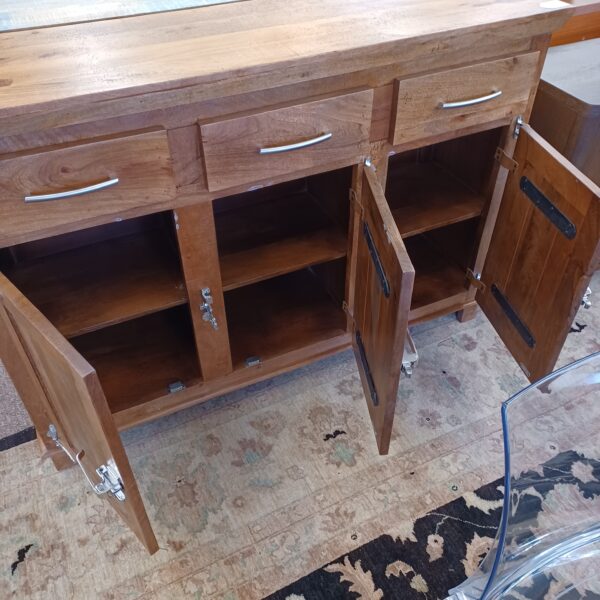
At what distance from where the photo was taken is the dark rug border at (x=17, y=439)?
4.33 ft

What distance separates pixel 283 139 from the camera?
99 centimetres

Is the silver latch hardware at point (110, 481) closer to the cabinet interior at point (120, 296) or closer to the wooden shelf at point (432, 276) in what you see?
the cabinet interior at point (120, 296)

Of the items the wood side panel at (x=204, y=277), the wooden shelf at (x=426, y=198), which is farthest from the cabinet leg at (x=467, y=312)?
the wood side panel at (x=204, y=277)

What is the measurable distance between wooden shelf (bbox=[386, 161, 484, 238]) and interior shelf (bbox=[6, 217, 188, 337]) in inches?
21.8

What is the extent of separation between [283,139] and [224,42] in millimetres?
184

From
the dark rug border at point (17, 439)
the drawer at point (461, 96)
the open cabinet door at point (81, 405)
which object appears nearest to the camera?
the open cabinet door at point (81, 405)

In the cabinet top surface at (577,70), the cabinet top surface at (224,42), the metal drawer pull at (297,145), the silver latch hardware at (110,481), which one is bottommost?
the silver latch hardware at (110,481)

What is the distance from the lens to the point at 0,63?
2.90ft

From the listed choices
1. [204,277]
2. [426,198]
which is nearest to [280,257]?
[204,277]

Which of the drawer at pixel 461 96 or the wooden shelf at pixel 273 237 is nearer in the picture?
the drawer at pixel 461 96

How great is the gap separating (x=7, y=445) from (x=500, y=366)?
123cm

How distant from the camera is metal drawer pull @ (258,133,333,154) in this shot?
97 centimetres

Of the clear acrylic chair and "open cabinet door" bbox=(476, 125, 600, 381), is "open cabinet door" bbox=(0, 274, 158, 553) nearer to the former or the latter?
the clear acrylic chair

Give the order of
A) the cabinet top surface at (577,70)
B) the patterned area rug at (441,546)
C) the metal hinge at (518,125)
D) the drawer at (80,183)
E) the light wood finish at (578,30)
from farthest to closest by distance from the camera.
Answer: the light wood finish at (578,30) < the cabinet top surface at (577,70) < the metal hinge at (518,125) < the patterned area rug at (441,546) < the drawer at (80,183)
